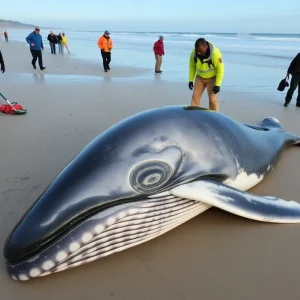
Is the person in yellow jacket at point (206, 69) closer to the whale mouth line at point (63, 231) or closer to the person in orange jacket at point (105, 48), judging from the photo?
the whale mouth line at point (63, 231)

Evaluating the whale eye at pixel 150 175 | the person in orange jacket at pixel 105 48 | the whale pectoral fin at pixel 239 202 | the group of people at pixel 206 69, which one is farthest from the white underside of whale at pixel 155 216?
the person in orange jacket at pixel 105 48

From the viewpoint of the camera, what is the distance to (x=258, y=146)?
4273 mm

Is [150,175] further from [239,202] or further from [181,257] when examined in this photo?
[239,202]

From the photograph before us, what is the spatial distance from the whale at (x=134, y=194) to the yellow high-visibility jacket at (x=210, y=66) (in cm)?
322

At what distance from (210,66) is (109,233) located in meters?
4.91

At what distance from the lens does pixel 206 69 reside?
6898mm

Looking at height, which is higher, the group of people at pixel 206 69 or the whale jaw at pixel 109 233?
the group of people at pixel 206 69

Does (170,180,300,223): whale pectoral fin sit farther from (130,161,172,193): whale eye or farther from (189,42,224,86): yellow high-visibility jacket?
(189,42,224,86): yellow high-visibility jacket

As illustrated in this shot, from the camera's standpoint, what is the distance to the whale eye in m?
2.97

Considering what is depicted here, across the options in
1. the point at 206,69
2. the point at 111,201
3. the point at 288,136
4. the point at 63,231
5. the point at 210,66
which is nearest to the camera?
the point at 63,231

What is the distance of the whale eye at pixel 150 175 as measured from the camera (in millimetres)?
2973

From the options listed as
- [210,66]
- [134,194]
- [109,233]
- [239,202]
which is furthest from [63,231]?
[210,66]

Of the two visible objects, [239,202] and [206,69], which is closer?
[239,202]

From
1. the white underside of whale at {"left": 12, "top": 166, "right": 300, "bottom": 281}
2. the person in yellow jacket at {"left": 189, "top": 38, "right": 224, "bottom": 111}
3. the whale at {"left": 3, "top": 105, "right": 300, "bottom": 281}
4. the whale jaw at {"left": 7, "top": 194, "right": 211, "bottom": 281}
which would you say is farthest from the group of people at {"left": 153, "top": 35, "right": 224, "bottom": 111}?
the whale jaw at {"left": 7, "top": 194, "right": 211, "bottom": 281}
